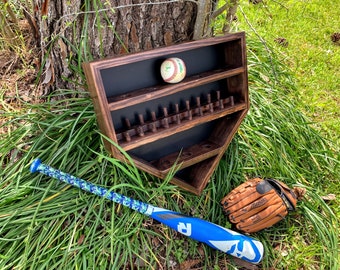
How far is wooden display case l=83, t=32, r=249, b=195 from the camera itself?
4.67ft

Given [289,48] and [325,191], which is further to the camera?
[289,48]

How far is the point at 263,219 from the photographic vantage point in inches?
68.6

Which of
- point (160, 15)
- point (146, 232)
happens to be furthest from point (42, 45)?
point (146, 232)

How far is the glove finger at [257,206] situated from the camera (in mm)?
1735

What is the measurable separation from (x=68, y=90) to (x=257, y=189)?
43.2 inches

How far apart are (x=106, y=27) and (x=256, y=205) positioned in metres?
1.15

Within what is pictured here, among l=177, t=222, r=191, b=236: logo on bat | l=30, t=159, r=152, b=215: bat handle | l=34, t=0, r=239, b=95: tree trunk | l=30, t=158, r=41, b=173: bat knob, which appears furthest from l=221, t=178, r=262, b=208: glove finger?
l=30, t=158, r=41, b=173: bat knob

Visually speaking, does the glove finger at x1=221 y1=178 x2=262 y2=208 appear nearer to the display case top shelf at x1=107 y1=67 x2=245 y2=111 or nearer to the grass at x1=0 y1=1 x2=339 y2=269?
the grass at x1=0 y1=1 x2=339 y2=269

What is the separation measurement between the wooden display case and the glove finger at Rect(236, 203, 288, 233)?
0.28 m

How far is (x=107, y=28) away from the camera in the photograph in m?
1.69

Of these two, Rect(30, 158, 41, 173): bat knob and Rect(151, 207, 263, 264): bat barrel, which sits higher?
Rect(30, 158, 41, 173): bat knob

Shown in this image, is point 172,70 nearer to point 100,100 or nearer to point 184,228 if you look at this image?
point 100,100

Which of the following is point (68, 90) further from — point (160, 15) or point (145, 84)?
point (160, 15)

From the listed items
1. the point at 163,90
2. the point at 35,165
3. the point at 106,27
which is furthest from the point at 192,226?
the point at 106,27
